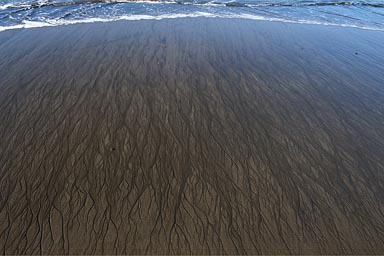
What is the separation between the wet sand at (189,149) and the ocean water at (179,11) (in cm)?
282

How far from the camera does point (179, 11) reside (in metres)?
11.8

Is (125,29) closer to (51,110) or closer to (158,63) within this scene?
(158,63)

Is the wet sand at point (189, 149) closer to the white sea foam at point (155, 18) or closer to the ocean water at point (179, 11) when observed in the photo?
the white sea foam at point (155, 18)

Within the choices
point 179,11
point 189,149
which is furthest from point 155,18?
point 189,149

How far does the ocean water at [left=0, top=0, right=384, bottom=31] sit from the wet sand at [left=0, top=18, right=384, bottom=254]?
2822mm

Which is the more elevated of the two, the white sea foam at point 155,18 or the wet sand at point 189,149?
the white sea foam at point 155,18

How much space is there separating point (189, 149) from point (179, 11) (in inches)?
347

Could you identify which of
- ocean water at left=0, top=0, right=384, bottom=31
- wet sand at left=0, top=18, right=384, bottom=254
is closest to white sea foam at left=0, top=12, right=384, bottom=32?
ocean water at left=0, top=0, right=384, bottom=31

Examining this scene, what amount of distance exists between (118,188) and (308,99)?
4240mm

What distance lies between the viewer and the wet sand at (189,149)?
3361 millimetres

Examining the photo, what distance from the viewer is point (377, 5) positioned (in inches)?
580

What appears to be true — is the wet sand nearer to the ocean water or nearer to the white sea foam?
the white sea foam

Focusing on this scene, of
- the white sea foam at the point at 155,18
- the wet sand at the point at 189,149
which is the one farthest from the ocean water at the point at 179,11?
the wet sand at the point at 189,149

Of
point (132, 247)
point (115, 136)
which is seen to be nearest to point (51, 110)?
point (115, 136)
